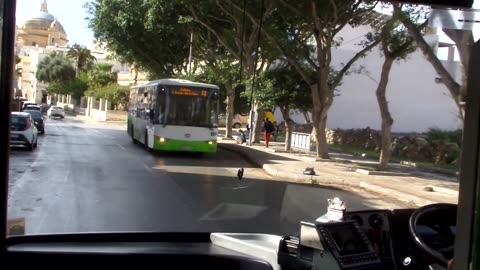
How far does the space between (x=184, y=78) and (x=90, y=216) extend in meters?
5.27

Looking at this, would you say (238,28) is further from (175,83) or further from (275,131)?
(275,131)

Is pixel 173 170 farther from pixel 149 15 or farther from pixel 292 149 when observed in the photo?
pixel 292 149

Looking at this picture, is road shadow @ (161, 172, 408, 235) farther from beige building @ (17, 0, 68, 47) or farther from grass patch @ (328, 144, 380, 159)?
grass patch @ (328, 144, 380, 159)

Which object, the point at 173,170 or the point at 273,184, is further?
the point at 173,170

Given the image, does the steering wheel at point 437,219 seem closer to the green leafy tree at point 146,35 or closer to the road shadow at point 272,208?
the road shadow at point 272,208

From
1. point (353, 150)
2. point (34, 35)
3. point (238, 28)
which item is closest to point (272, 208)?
point (238, 28)

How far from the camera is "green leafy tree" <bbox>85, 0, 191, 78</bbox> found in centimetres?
1000

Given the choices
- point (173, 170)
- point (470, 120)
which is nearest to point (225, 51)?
point (173, 170)

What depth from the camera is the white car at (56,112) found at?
2775cm

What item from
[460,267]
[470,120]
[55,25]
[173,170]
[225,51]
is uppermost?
[225,51]

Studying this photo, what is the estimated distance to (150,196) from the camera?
1016 cm

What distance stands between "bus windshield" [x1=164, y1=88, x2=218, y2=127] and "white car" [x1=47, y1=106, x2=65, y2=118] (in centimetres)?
945

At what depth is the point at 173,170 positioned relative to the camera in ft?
47.9

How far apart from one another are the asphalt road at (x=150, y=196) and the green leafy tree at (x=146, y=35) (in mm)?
2179
